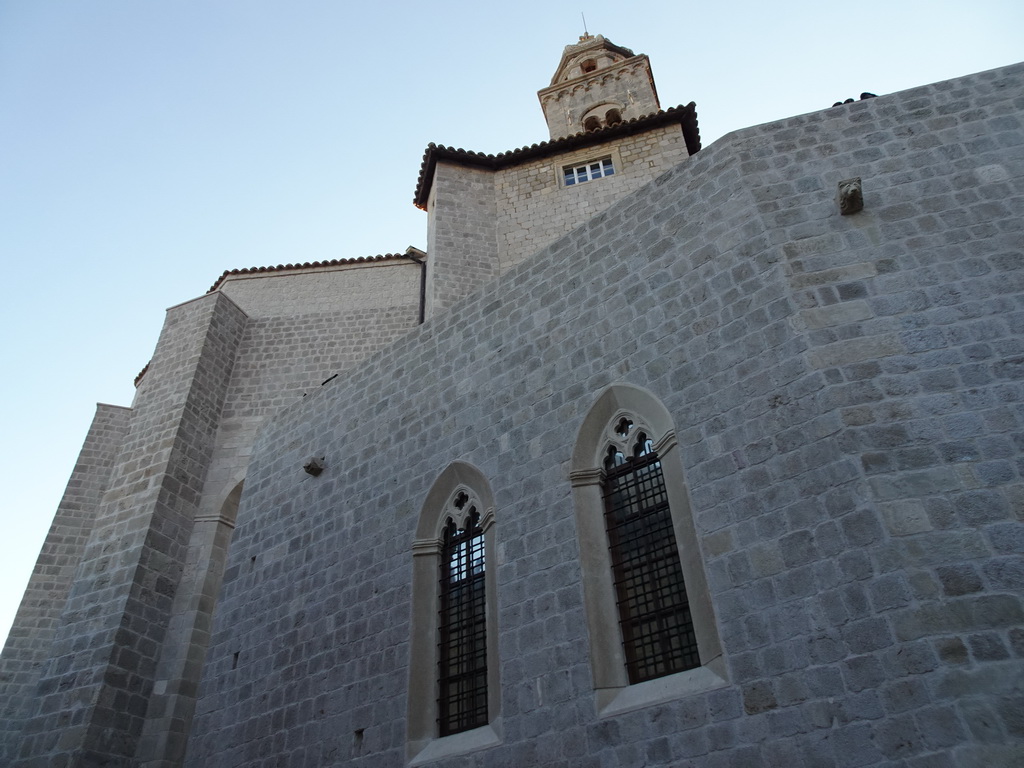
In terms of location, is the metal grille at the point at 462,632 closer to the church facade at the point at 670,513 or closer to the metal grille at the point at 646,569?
the church facade at the point at 670,513

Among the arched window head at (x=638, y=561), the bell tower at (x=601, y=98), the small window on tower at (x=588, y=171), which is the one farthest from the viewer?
the bell tower at (x=601, y=98)

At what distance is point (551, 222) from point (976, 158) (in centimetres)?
972

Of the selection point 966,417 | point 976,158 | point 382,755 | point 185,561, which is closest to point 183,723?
point 185,561

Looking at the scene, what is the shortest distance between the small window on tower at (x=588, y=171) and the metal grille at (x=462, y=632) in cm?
1034

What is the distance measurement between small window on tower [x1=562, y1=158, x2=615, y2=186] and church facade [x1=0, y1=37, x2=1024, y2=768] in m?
8.03

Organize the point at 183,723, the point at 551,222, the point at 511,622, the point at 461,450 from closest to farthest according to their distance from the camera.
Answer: the point at 511,622
the point at 461,450
the point at 183,723
the point at 551,222

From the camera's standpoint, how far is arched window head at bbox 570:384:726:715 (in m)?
5.38

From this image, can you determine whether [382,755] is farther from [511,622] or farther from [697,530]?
[697,530]

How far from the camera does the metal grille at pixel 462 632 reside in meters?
6.58

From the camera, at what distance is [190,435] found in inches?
527

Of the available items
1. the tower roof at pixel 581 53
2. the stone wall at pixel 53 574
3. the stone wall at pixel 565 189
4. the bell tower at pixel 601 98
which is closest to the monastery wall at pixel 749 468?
the stone wall at pixel 53 574

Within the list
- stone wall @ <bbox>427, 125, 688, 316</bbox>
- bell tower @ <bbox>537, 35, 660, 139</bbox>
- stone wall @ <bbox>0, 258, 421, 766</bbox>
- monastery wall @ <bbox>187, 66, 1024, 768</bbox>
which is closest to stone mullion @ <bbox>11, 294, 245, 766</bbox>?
stone wall @ <bbox>0, 258, 421, 766</bbox>

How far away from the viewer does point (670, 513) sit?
5.95 m

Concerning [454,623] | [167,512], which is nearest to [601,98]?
[167,512]
